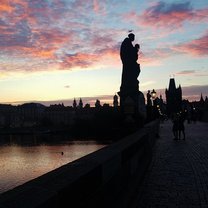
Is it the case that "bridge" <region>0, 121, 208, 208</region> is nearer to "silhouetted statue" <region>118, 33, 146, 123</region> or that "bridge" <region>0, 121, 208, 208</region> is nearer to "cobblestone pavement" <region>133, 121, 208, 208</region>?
"cobblestone pavement" <region>133, 121, 208, 208</region>


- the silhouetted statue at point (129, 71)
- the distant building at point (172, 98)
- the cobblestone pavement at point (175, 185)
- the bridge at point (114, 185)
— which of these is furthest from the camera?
the distant building at point (172, 98)

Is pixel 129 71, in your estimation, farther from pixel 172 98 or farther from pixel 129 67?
pixel 172 98

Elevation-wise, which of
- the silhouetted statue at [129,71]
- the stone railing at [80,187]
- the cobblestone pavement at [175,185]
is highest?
the silhouetted statue at [129,71]

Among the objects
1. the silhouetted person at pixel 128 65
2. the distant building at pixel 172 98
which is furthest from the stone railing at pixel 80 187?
the distant building at pixel 172 98

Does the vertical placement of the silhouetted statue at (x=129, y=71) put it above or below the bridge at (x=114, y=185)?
above

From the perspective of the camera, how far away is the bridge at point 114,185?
339 cm

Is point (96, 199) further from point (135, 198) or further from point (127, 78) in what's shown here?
point (127, 78)

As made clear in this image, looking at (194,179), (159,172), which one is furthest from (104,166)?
(159,172)

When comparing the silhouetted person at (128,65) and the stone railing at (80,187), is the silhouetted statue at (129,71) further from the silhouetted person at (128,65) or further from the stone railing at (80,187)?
the stone railing at (80,187)

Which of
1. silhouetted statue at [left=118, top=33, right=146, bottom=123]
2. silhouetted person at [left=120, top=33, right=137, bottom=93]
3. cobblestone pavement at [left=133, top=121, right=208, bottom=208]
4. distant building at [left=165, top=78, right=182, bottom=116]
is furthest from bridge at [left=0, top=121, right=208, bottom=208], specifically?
distant building at [left=165, top=78, right=182, bottom=116]

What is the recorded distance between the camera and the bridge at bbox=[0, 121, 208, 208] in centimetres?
339

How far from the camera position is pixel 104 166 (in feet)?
17.2

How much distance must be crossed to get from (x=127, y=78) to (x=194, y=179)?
10.9 meters

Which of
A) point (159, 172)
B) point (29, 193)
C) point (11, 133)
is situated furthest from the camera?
point (11, 133)
